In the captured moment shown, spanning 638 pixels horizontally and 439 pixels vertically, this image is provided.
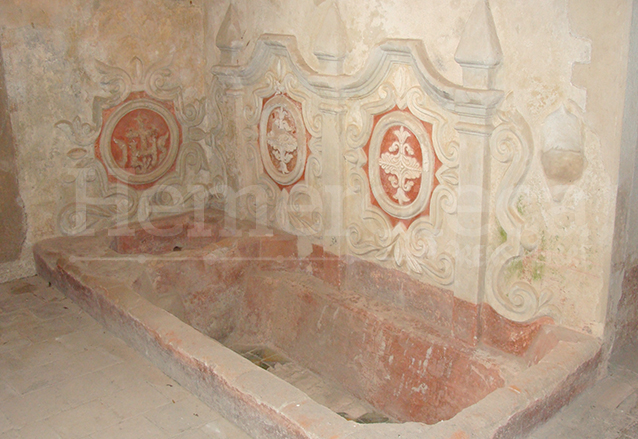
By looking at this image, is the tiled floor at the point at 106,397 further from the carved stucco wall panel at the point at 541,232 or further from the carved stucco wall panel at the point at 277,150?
the carved stucco wall panel at the point at 277,150

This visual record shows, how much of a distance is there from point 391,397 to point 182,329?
1.31 metres

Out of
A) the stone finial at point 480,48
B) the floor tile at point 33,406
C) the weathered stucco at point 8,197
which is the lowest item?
the floor tile at point 33,406

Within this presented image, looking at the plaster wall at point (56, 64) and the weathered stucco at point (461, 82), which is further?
the plaster wall at point (56, 64)

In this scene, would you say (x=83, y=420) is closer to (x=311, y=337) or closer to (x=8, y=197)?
(x=311, y=337)

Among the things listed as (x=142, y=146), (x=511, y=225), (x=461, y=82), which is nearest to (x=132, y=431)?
(x=511, y=225)

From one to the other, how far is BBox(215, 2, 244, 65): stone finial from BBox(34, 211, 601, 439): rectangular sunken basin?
1.32 meters

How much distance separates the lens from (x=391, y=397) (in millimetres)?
3910

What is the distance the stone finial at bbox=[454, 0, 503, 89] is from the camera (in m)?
3.22

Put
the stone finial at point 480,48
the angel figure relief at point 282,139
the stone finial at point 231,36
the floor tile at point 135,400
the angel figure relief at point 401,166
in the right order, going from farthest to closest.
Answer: the stone finial at point 231,36
the angel figure relief at point 282,139
the angel figure relief at point 401,166
the floor tile at point 135,400
the stone finial at point 480,48

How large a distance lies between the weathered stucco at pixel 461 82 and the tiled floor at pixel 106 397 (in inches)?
16.1

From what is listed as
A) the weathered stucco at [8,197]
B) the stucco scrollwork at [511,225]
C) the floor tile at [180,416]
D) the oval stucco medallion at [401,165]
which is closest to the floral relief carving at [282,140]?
the oval stucco medallion at [401,165]

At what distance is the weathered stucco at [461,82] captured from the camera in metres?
3.00

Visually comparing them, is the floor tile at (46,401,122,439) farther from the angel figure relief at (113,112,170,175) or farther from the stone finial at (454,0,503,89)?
the stone finial at (454,0,503,89)

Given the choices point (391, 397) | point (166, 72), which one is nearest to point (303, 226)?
point (391, 397)
